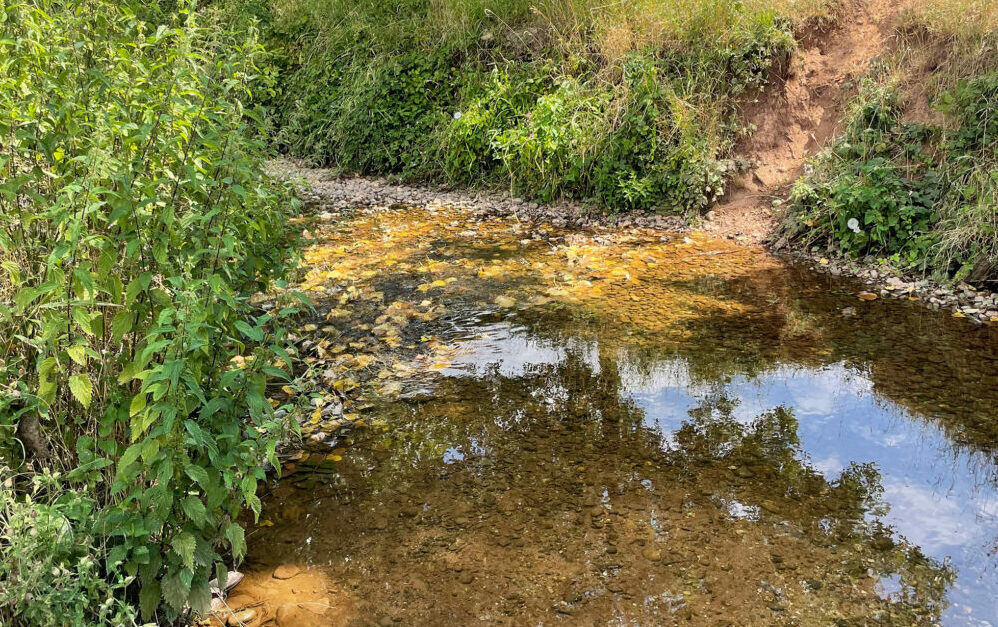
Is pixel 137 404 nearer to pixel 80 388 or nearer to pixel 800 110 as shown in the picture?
pixel 80 388

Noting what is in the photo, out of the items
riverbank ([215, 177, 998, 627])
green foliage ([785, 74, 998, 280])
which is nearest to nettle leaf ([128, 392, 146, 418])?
riverbank ([215, 177, 998, 627])

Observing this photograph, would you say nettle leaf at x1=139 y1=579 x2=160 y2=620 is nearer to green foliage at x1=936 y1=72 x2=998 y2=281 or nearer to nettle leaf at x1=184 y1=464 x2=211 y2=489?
nettle leaf at x1=184 y1=464 x2=211 y2=489

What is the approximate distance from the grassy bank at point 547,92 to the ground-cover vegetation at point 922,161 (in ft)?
3.61

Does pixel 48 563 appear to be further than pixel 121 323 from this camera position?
No

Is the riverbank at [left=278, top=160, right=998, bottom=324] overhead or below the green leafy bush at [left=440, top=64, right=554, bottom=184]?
below

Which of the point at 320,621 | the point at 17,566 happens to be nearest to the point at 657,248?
the point at 320,621

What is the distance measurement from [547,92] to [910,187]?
4.15 metres

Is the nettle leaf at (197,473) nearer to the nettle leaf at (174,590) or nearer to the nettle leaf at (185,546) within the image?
the nettle leaf at (185,546)

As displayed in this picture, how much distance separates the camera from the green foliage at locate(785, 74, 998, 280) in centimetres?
570

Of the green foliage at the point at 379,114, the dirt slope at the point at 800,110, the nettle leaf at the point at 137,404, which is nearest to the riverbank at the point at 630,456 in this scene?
the nettle leaf at the point at 137,404

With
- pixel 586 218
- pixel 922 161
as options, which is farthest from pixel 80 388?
pixel 922 161

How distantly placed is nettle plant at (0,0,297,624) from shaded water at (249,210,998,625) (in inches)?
29.0

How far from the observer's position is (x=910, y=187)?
634 centimetres

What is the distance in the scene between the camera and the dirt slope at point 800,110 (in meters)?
7.54
